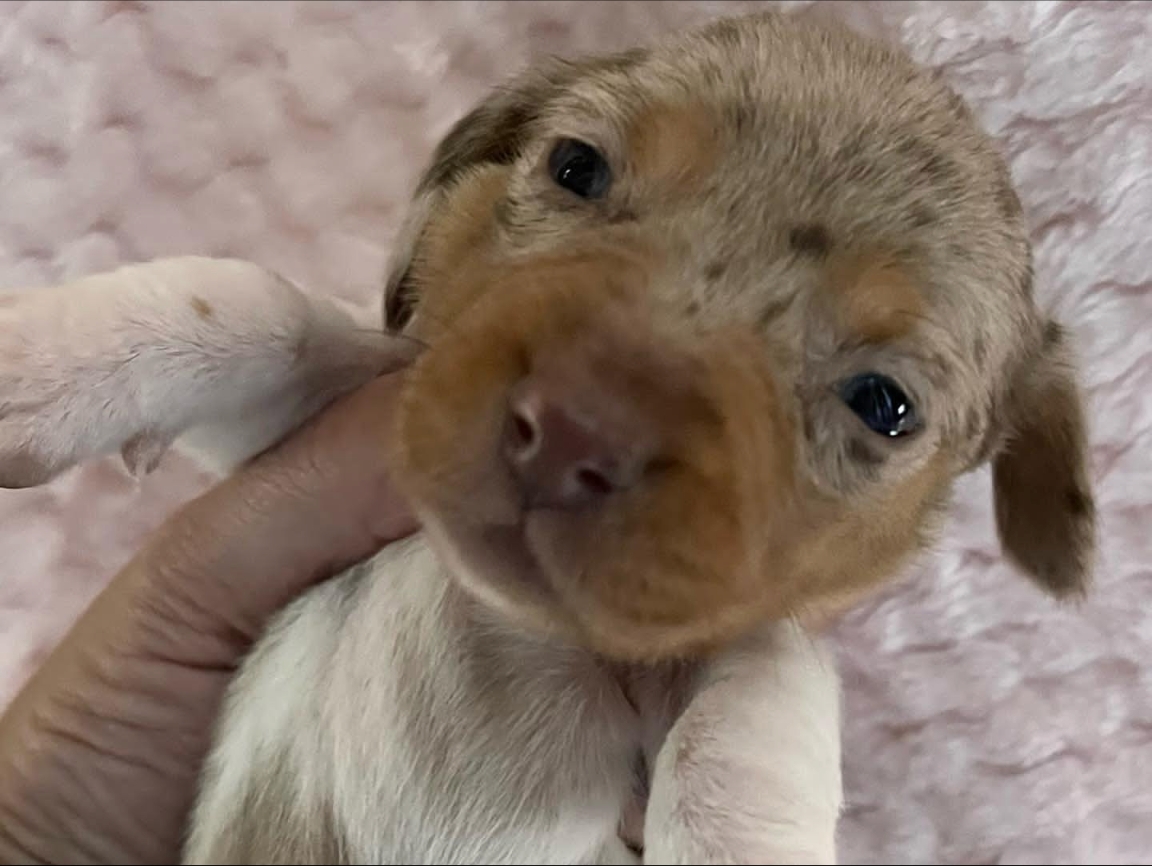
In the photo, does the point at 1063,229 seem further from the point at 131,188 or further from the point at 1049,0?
the point at 131,188

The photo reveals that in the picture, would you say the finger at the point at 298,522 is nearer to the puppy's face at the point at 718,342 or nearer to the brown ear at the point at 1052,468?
the puppy's face at the point at 718,342

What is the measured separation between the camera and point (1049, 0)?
2.85 metres

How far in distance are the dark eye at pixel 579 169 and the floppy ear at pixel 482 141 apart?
0.23m

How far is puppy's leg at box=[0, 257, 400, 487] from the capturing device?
73.7 inches

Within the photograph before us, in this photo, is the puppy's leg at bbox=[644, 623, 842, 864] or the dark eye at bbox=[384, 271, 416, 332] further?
the dark eye at bbox=[384, 271, 416, 332]

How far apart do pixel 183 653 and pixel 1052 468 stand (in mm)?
1581

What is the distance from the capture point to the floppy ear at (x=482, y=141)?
2152mm

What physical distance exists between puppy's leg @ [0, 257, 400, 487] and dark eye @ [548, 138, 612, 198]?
0.48m

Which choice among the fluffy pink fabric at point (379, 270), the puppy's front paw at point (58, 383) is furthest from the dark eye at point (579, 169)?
the fluffy pink fabric at point (379, 270)

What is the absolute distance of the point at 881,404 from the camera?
1.82 meters

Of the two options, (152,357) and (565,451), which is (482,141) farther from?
(565,451)

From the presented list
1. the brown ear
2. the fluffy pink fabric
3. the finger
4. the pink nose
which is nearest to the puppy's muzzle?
the pink nose

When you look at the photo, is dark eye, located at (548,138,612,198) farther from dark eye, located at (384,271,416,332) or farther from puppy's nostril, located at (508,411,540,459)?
puppy's nostril, located at (508,411,540,459)

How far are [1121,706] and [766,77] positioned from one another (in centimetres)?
203
